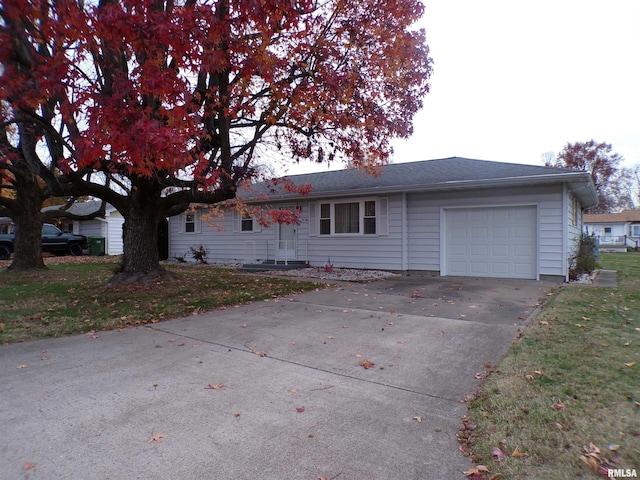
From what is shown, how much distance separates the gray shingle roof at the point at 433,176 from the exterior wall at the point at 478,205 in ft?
1.75

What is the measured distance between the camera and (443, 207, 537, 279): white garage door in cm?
1115

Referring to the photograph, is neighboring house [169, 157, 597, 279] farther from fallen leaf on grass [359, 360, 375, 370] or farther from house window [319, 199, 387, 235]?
fallen leaf on grass [359, 360, 375, 370]

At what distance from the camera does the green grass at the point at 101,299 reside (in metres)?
6.26

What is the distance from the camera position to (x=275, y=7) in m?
5.89

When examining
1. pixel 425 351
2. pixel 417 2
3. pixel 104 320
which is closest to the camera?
pixel 425 351

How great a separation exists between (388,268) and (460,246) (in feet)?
7.80

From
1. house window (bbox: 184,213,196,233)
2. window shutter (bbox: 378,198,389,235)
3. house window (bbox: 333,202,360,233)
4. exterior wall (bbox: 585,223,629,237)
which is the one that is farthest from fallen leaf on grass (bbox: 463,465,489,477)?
exterior wall (bbox: 585,223,629,237)

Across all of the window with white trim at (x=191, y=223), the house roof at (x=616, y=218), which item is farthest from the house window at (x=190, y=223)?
the house roof at (x=616, y=218)

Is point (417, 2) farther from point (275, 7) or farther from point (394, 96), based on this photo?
point (275, 7)

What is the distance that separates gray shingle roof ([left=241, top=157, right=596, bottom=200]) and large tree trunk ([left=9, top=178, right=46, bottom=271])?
8201 millimetres

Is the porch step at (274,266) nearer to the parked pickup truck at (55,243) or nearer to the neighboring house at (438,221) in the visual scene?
the neighboring house at (438,221)

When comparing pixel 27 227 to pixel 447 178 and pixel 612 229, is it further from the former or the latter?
pixel 612 229

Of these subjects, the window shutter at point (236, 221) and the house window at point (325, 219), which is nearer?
the house window at point (325, 219)

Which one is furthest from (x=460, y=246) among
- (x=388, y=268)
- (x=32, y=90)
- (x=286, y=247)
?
(x=32, y=90)
